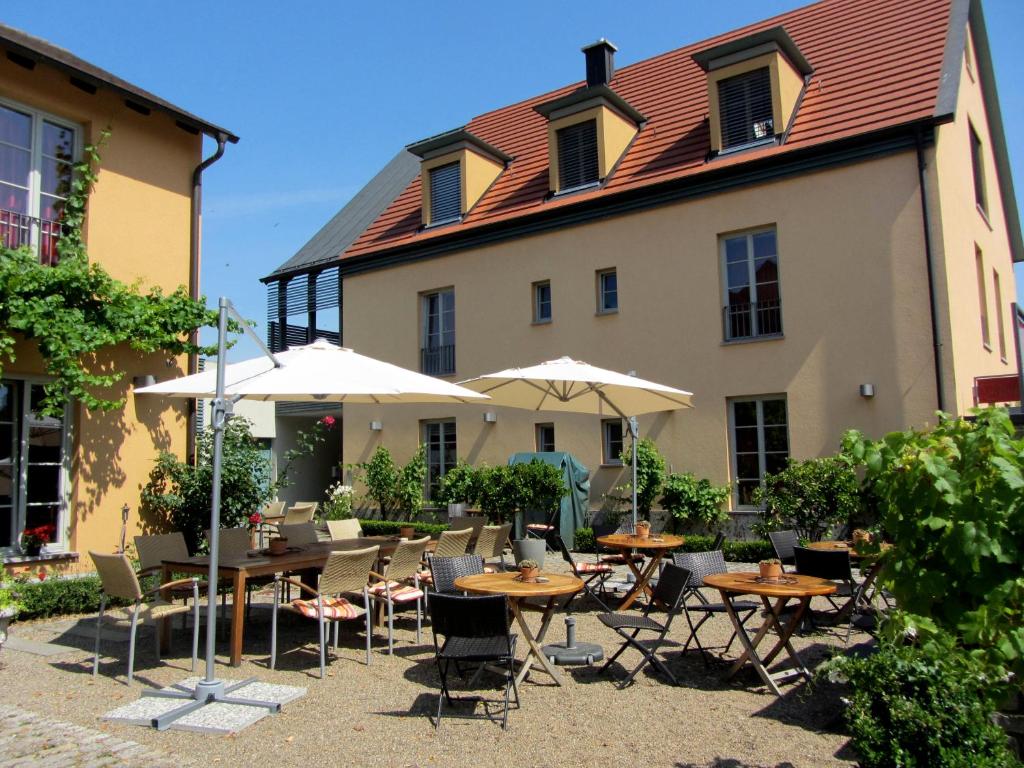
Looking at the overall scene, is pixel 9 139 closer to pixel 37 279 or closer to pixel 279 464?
pixel 37 279

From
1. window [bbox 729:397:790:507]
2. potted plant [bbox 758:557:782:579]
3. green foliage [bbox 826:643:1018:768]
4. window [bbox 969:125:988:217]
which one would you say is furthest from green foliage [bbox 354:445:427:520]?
green foliage [bbox 826:643:1018:768]

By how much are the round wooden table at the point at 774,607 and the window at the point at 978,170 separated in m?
12.3

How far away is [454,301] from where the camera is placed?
689 inches

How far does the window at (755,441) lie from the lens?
43.6 feet

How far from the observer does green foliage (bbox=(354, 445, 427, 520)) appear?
17.3m

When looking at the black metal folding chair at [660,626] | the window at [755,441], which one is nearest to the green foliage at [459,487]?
the window at [755,441]

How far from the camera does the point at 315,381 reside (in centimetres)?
703

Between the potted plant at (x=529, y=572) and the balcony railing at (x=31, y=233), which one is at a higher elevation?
the balcony railing at (x=31, y=233)

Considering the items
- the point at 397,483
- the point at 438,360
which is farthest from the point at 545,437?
the point at 397,483

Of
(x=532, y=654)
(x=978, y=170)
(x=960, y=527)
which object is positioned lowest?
(x=532, y=654)

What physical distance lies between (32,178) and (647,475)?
9958 mm

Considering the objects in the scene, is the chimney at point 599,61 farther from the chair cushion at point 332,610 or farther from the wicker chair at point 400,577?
the chair cushion at point 332,610

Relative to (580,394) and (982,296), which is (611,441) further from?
(982,296)

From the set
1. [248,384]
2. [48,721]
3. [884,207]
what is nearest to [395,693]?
[48,721]
